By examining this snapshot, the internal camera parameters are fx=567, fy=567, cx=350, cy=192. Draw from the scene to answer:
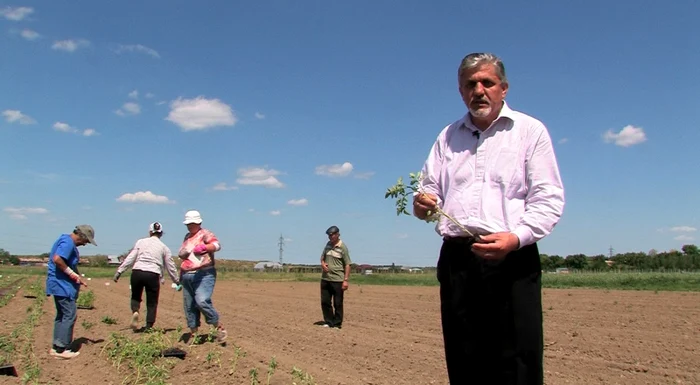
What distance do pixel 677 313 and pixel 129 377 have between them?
41.8ft

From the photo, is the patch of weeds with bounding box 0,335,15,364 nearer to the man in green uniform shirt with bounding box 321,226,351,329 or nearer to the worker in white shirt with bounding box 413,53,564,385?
the man in green uniform shirt with bounding box 321,226,351,329

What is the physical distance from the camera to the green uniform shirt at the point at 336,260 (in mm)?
11492

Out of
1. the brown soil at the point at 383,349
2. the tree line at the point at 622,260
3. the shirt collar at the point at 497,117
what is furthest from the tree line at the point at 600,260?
the shirt collar at the point at 497,117

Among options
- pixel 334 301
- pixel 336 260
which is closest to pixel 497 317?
pixel 336 260

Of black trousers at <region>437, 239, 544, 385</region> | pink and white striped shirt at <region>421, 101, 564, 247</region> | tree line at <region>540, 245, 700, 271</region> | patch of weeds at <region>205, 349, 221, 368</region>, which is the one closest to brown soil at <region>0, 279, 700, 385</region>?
patch of weeds at <region>205, 349, 221, 368</region>

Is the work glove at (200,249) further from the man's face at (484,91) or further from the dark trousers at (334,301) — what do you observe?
the man's face at (484,91)

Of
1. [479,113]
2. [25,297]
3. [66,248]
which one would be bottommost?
[25,297]

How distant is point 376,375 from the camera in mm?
6664

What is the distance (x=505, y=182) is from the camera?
2.42 m

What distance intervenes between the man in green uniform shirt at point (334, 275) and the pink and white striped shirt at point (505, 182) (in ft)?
29.6

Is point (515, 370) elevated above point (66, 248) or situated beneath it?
situated beneath

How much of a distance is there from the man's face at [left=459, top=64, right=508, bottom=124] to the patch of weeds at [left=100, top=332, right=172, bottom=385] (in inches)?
178

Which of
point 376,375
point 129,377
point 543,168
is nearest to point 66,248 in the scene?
point 129,377

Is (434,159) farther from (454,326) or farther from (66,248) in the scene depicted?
(66,248)
